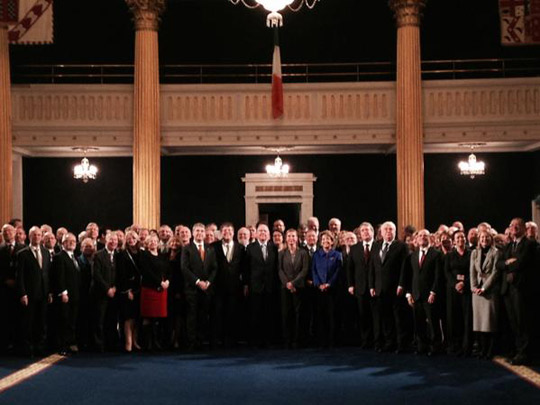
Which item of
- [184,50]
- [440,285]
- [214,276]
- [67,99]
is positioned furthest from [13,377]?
[184,50]

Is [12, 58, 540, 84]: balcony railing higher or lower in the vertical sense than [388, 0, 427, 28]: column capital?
lower

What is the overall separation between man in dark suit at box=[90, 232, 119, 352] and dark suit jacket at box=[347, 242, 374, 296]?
8.96 ft

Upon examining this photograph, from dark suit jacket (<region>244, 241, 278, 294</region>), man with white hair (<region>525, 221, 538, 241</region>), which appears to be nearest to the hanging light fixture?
dark suit jacket (<region>244, 241, 278, 294</region>)

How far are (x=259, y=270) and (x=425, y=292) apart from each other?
1.96m

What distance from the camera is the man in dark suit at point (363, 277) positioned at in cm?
Result: 873

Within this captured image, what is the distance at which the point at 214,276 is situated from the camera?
347 inches

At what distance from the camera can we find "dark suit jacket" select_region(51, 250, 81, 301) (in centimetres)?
855

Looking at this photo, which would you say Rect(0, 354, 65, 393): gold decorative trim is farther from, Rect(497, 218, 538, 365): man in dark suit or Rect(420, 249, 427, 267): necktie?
Rect(497, 218, 538, 365): man in dark suit

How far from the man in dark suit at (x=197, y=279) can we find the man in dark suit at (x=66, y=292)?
4.12 ft

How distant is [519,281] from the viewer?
25.2 ft

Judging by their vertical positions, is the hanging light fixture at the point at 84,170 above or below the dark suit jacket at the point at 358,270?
above

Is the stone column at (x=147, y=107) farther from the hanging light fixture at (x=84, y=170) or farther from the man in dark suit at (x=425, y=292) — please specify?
the man in dark suit at (x=425, y=292)

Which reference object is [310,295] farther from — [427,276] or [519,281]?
[519,281]

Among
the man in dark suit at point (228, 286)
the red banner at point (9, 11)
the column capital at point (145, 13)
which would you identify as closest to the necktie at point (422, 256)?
the man in dark suit at point (228, 286)
